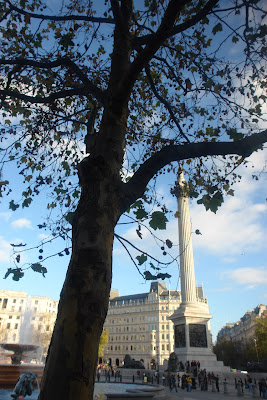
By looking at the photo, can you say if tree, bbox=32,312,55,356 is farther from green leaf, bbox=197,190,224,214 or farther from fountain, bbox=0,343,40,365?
green leaf, bbox=197,190,224,214

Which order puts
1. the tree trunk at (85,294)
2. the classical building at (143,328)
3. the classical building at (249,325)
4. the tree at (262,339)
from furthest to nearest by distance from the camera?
the classical building at (249,325) → the classical building at (143,328) → the tree at (262,339) → the tree trunk at (85,294)

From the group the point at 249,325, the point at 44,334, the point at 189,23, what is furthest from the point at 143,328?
the point at 189,23

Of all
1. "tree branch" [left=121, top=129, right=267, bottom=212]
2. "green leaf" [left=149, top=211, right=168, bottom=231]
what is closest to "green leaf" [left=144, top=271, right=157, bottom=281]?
"green leaf" [left=149, top=211, right=168, bottom=231]

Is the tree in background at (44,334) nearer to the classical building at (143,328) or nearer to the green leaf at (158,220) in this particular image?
the classical building at (143,328)

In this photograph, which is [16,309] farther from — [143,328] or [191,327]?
[191,327]

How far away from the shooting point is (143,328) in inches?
3642

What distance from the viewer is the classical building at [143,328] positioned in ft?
286

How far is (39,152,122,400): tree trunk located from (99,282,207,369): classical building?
86953 millimetres

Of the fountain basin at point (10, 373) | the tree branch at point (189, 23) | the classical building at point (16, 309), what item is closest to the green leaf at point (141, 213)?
the tree branch at point (189, 23)

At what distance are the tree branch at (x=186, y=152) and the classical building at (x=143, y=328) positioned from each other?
86.3m

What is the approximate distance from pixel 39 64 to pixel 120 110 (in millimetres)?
2374

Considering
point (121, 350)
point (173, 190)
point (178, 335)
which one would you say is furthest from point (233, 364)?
point (173, 190)

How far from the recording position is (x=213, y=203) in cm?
447

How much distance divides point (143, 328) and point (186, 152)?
97278 mm
